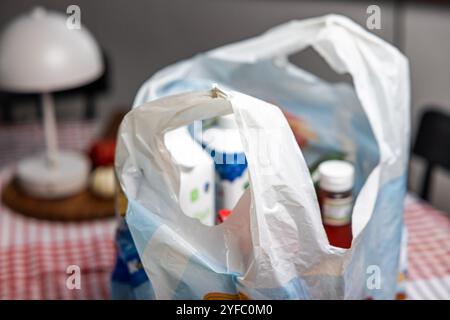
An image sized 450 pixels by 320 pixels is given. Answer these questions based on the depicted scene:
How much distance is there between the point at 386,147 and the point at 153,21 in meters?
1.74

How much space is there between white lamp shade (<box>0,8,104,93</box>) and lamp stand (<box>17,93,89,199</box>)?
9cm

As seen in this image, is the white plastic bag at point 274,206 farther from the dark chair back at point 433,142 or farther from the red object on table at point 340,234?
the dark chair back at point 433,142

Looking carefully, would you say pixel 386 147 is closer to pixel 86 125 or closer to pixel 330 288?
pixel 330 288

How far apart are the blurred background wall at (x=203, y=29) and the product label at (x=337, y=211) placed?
1709 mm

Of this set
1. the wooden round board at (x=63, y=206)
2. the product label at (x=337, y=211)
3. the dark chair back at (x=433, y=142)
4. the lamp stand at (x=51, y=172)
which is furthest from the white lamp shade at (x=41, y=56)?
the dark chair back at (x=433, y=142)

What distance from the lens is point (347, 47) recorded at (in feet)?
2.47

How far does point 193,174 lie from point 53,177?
0.49m

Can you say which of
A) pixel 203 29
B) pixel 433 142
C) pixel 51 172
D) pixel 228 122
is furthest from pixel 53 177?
pixel 203 29

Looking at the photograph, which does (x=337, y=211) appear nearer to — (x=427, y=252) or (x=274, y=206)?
(x=274, y=206)

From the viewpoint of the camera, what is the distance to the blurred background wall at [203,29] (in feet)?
7.59

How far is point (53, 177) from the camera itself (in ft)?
3.69

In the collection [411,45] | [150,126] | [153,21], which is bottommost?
[411,45]

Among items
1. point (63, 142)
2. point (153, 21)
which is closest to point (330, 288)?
point (63, 142)

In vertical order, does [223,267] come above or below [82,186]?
above
